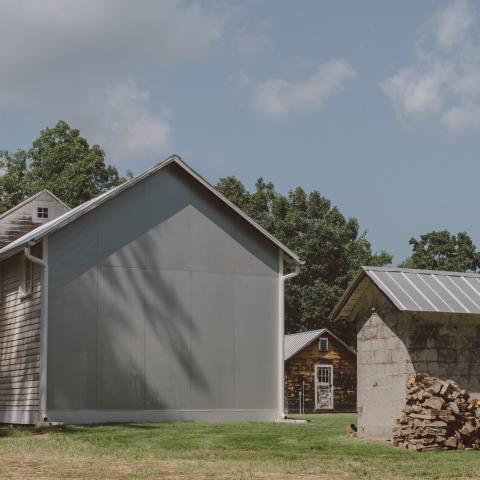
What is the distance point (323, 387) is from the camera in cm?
4803

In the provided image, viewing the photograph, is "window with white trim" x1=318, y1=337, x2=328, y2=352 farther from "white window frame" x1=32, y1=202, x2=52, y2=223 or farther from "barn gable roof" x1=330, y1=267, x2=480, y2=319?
"barn gable roof" x1=330, y1=267, x2=480, y2=319

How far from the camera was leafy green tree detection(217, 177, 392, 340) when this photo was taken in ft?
198

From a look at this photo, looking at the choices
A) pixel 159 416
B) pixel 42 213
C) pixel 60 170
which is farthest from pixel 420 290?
pixel 60 170

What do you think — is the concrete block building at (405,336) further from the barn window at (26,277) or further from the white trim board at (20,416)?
the barn window at (26,277)

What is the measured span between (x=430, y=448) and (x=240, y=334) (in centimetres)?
1090

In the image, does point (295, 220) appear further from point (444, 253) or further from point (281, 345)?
point (281, 345)

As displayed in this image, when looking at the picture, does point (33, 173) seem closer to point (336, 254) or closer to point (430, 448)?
point (336, 254)

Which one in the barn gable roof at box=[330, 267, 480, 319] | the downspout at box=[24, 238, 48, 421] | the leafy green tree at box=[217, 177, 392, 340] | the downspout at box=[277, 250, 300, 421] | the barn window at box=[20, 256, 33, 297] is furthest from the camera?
the leafy green tree at box=[217, 177, 392, 340]

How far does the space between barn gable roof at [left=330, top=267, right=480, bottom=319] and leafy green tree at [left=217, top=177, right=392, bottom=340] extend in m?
39.7

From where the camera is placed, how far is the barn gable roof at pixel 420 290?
18422mm

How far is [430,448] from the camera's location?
17.1m

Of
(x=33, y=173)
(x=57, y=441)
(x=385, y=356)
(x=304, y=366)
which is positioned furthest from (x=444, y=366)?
(x=33, y=173)

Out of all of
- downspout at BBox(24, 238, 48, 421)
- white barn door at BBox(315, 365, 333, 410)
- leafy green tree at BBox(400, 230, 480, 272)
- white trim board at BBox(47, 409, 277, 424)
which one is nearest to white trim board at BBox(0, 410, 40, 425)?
downspout at BBox(24, 238, 48, 421)

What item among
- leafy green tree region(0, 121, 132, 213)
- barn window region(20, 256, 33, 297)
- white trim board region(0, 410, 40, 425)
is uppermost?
leafy green tree region(0, 121, 132, 213)
